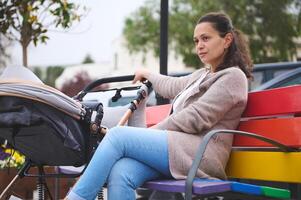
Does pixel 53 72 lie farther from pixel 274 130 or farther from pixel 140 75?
pixel 274 130

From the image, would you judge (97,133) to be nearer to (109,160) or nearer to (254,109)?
(109,160)

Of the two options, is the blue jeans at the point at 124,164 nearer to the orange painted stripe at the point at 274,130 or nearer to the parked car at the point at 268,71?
the orange painted stripe at the point at 274,130

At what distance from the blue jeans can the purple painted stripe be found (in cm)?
10

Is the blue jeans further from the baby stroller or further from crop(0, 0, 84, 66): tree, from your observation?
crop(0, 0, 84, 66): tree

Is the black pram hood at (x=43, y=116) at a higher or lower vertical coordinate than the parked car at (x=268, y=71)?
higher

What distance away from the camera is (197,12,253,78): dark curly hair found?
336cm

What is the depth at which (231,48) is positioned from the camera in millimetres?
3404

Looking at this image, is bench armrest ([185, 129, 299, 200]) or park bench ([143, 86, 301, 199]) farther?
park bench ([143, 86, 301, 199])

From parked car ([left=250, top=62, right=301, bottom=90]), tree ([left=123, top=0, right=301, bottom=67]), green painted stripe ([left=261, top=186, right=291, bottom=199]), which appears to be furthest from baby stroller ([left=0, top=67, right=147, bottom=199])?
tree ([left=123, top=0, right=301, bottom=67])

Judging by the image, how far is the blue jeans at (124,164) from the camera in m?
2.85

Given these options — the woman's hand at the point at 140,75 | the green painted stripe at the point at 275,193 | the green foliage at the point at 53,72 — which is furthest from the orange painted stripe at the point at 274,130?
the green foliage at the point at 53,72

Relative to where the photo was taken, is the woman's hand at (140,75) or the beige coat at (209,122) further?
the woman's hand at (140,75)

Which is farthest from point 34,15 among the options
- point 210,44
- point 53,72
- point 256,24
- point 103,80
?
point 53,72

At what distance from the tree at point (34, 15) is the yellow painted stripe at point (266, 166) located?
2.95m
